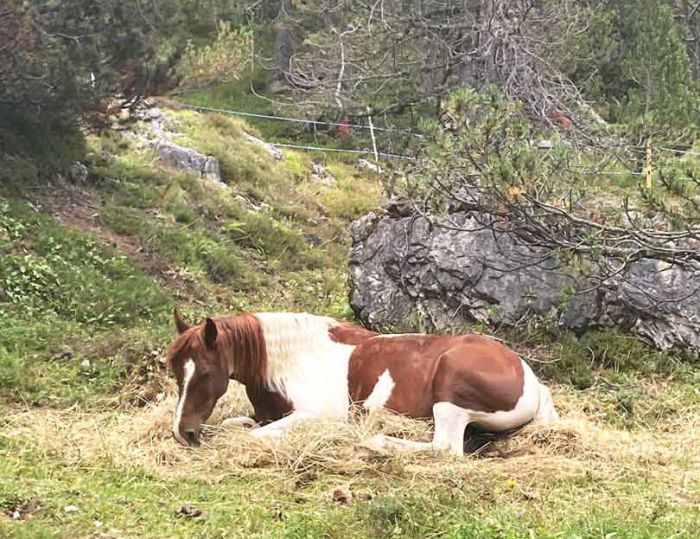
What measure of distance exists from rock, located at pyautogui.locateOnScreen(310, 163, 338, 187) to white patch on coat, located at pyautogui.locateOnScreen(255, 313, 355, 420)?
11.1m

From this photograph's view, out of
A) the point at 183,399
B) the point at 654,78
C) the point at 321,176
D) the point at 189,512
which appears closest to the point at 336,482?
the point at 189,512

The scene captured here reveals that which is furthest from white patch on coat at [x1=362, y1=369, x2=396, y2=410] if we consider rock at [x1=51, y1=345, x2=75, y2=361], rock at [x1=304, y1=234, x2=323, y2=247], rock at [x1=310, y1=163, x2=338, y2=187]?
rock at [x1=310, y1=163, x2=338, y2=187]

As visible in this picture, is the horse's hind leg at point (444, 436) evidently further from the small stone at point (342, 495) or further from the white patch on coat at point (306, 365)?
the small stone at point (342, 495)

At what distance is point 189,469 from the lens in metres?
4.77

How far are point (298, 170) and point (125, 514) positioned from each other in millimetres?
13359

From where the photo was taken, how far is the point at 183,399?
5.15m

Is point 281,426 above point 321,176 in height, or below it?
above

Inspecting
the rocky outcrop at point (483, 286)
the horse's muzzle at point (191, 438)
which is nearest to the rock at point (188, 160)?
the rocky outcrop at point (483, 286)

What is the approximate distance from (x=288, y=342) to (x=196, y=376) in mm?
731

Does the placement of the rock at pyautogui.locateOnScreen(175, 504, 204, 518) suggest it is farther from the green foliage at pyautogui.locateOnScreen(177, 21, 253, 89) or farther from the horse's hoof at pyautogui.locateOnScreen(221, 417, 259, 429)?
the green foliage at pyautogui.locateOnScreen(177, 21, 253, 89)

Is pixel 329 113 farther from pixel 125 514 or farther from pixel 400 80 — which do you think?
pixel 125 514

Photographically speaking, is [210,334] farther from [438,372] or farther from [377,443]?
[438,372]

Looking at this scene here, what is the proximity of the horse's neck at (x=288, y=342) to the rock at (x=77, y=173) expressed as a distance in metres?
6.11

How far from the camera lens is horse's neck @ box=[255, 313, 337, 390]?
555 centimetres
